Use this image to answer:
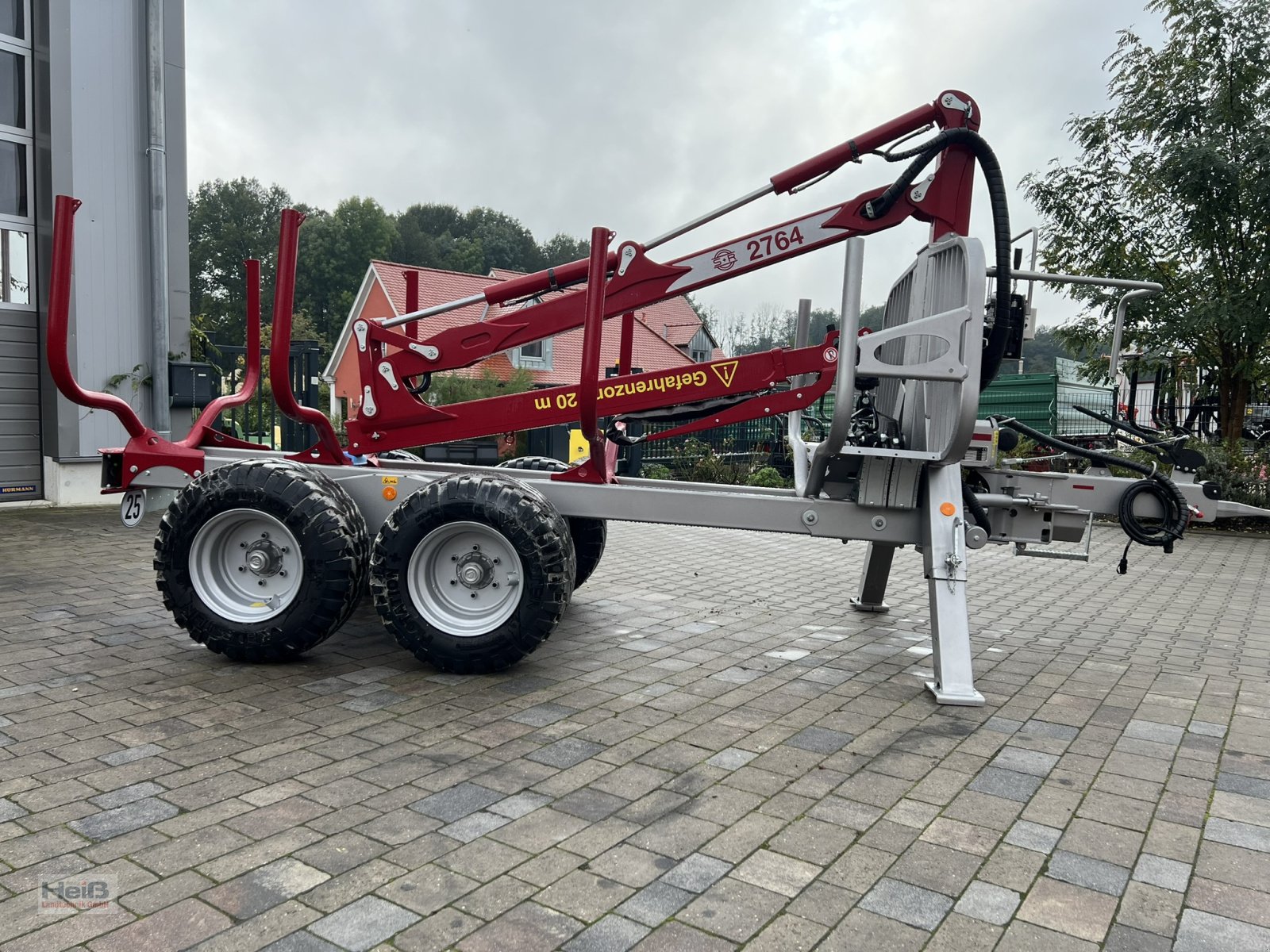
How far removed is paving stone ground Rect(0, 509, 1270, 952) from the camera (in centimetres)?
261

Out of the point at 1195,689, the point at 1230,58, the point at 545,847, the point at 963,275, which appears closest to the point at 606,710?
the point at 545,847

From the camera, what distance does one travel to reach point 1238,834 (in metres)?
3.27

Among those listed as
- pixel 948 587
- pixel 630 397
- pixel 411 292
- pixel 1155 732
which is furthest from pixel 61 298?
pixel 1155 732

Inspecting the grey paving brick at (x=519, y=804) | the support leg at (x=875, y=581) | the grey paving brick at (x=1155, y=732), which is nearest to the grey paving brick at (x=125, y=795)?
the grey paving brick at (x=519, y=804)

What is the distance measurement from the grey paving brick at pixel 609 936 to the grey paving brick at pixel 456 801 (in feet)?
2.61

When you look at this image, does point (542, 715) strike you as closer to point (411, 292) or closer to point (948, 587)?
point (948, 587)

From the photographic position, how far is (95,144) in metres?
11.3

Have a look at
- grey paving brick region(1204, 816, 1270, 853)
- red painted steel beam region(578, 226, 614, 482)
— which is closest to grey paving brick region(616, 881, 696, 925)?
grey paving brick region(1204, 816, 1270, 853)

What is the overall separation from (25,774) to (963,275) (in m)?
4.36

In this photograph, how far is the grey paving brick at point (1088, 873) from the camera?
287cm

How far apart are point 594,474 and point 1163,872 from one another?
316cm

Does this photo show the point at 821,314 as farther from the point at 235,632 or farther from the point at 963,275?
the point at 235,632

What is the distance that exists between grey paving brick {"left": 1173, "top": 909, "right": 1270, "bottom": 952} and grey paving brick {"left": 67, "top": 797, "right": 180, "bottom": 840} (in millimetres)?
2983

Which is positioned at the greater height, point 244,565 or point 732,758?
point 244,565
